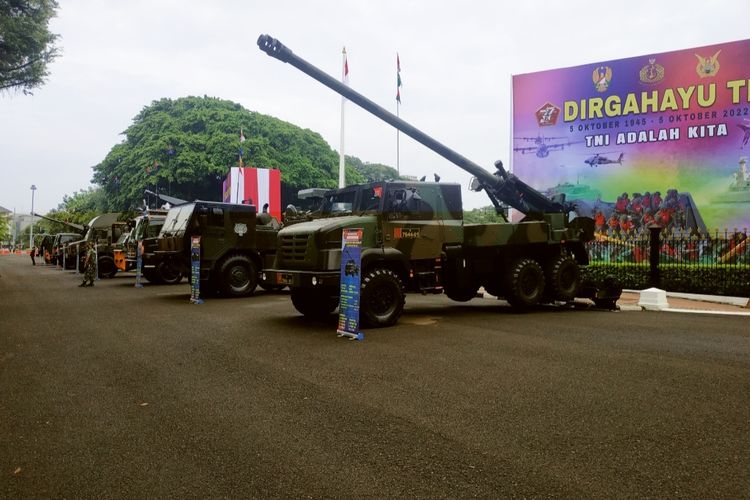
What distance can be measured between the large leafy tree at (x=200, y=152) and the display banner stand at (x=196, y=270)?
2814cm

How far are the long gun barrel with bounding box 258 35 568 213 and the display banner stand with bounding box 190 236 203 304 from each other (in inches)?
188

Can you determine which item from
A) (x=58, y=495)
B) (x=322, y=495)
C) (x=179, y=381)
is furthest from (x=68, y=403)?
(x=322, y=495)

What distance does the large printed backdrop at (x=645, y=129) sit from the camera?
68.8ft

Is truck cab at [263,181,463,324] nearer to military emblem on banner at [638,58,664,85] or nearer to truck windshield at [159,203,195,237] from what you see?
truck windshield at [159,203,195,237]

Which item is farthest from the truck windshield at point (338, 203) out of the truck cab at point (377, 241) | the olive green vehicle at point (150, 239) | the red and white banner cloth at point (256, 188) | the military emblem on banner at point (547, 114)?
the red and white banner cloth at point (256, 188)

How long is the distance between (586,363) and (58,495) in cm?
530

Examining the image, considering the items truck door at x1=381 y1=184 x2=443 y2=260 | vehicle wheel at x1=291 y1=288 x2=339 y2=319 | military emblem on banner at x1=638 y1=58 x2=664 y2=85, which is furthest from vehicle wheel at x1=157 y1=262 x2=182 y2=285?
military emblem on banner at x1=638 y1=58 x2=664 y2=85

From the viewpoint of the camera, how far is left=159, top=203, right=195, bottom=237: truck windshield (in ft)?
48.0

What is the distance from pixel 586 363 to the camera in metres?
6.56

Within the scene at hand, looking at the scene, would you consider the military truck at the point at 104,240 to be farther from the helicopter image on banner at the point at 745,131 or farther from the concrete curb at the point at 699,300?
the helicopter image on banner at the point at 745,131

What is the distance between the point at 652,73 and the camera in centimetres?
2252

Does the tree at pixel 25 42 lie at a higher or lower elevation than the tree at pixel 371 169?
lower

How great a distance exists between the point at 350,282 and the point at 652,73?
63.3 feet

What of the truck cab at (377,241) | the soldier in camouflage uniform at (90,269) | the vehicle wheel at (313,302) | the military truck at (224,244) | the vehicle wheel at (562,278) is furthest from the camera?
the soldier in camouflage uniform at (90,269)
